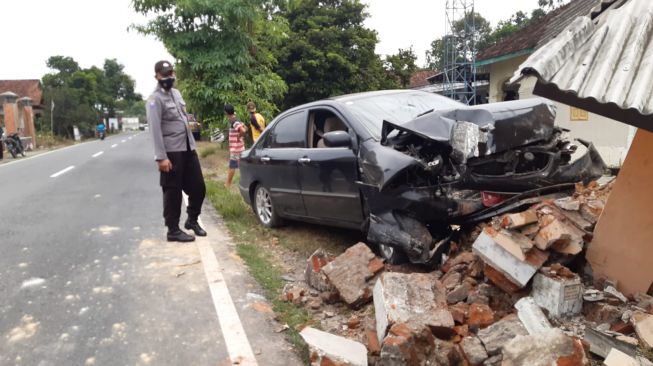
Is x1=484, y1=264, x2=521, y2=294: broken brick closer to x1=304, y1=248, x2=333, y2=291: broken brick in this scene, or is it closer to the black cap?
x1=304, y1=248, x2=333, y2=291: broken brick

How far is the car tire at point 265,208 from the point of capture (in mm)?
6508

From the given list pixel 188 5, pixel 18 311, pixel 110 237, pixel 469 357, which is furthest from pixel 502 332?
pixel 188 5

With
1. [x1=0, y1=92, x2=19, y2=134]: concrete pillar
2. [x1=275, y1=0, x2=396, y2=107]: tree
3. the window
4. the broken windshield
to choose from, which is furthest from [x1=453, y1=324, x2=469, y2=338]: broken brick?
[x1=0, y1=92, x2=19, y2=134]: concrete pillar

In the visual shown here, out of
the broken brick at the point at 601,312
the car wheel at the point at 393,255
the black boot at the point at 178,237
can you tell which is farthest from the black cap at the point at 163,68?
the broken brick at the point at 601,312

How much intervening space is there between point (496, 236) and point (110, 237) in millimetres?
4858

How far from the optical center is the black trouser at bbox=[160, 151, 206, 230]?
5.56 meters

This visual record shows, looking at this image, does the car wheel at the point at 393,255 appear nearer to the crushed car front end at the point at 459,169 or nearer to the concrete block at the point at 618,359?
the crushed car front end at the point at 459,169

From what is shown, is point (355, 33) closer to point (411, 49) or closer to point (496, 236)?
point (411, 49)

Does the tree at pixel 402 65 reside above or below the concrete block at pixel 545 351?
above

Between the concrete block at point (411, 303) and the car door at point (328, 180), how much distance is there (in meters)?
1.45

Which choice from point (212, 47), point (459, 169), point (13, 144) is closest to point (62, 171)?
point (212, 47)

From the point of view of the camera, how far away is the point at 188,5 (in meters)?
14.1

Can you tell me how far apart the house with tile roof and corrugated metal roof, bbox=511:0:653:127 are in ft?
17.1

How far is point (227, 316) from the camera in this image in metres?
3.86
